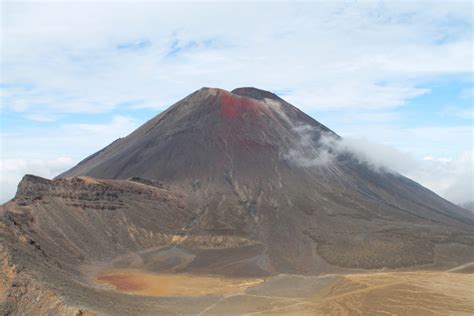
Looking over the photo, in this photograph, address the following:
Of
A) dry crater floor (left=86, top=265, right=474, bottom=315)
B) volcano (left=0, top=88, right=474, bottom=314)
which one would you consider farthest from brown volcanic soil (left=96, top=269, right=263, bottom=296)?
volcano (left=0, top=88, right=474, bottom=314)


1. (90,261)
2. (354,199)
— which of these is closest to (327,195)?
(354,199)

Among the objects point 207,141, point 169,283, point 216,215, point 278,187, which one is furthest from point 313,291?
point 207,141

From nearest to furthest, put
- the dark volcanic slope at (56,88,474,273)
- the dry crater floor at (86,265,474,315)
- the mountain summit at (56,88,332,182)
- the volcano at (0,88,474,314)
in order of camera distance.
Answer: the dry crater floor at (86,265,474,315) < the volcano at (0,88,474,314) < the dark volcanic slope at (56,88,474,273) < the mountain summit at (56,88,332,182)

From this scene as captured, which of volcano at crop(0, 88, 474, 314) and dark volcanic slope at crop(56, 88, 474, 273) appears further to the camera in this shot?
dark volcanic slope at crop(56, 88, 474, 273)

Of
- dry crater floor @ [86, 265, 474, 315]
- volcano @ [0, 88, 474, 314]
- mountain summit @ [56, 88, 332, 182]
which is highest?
mountain summit @ [56, 88, 332, 182]

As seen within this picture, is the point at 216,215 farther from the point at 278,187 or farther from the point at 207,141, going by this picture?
the point at 207,141

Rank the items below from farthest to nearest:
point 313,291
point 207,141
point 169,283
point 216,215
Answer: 1. point 207,141
2. point 216,215
3. point 169,283
4. point 313,291

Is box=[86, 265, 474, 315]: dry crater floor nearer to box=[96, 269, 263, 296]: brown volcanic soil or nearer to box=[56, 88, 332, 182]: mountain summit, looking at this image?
box=[96, 269, 263, 296]: brown volcanic soil

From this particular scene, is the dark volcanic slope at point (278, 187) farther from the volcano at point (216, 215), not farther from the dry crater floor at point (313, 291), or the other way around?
the dry crater floor at point (313, 291)
